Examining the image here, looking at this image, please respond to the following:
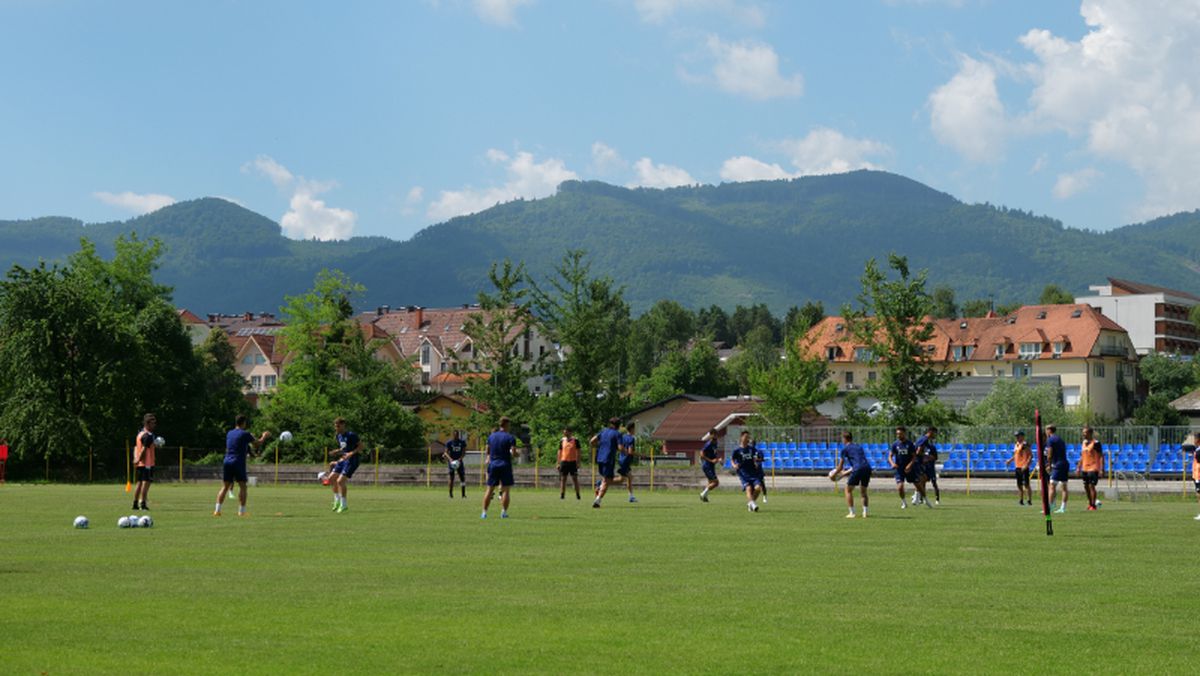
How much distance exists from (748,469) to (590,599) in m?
19.7

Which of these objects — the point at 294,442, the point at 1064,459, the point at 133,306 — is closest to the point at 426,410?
the point at 133,306

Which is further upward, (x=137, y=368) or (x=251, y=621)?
(x=137, y=368)

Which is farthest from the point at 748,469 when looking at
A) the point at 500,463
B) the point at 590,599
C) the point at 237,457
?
the point at 590,599

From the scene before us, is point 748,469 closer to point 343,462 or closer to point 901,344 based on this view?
point 343,462

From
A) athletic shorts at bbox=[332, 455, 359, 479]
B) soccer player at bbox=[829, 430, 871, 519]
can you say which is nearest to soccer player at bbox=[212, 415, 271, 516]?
athletic shorts at bbox=[332, 455, 359, 479]

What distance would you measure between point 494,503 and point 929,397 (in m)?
34.3

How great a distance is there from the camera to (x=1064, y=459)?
1337 inches

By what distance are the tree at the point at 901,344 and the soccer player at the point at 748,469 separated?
103 ft

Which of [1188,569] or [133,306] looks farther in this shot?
[133,306]

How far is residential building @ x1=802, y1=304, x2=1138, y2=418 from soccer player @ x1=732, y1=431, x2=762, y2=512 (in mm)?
102756

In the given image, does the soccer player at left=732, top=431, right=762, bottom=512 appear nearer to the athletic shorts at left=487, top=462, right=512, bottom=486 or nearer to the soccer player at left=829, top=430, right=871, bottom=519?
the soccer player at left=829, top=430, right=871, bottom=519

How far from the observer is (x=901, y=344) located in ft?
211

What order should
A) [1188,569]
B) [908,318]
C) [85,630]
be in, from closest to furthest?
A: [85,630] → [1188,569] → [908,318]

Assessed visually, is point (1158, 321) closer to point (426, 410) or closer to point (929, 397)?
point (426, 410)
